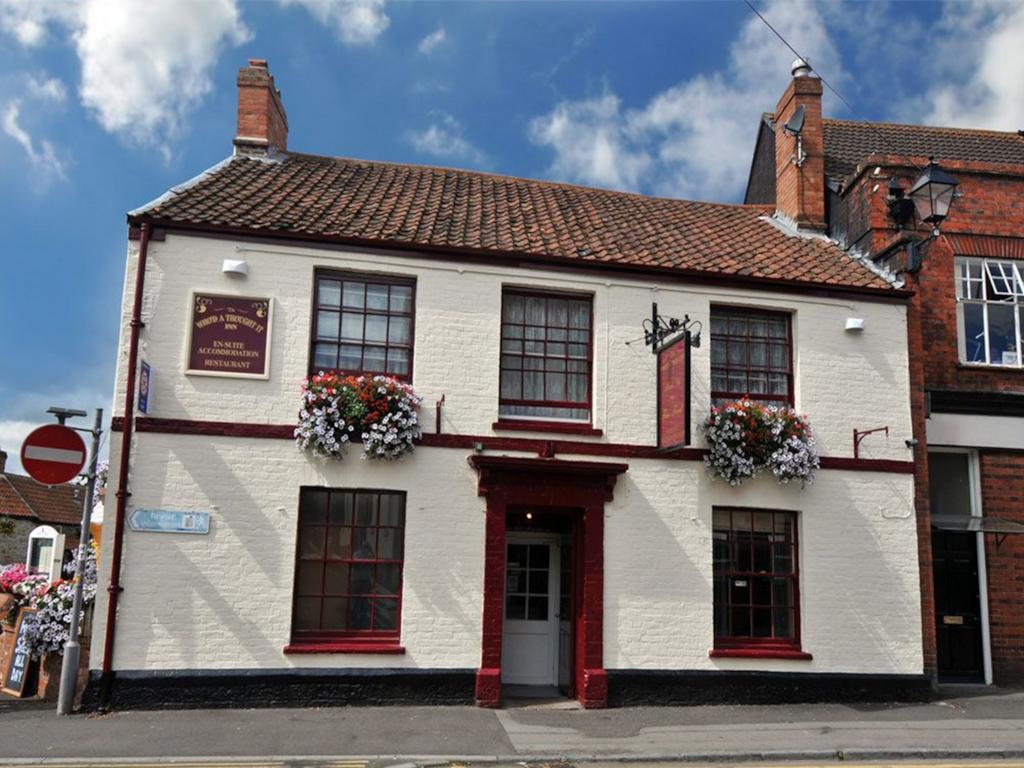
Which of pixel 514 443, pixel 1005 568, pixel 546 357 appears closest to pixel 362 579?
pixel 514 443

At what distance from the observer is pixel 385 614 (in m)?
10.7

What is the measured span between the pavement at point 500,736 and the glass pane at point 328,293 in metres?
5.02

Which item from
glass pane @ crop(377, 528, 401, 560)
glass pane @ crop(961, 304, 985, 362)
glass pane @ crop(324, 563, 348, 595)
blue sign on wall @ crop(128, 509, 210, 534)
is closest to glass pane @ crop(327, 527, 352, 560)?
glass pane @ crop(324, 563, 348, 595)

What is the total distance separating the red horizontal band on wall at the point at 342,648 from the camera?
1023 centimetres

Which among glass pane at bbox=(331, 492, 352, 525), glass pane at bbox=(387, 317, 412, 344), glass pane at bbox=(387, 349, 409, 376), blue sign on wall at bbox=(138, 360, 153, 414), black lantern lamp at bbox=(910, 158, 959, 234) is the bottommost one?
glass pane at bbox=(331, 492, 352, 525)

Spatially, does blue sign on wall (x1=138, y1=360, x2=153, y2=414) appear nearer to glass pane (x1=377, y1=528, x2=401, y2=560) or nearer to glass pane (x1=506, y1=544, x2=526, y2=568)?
glass pane (x1=377, y1=528, x2=401, y2=560)

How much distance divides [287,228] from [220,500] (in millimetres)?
3522

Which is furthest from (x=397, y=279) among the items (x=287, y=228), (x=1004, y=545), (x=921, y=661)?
(x=1004, y=545)

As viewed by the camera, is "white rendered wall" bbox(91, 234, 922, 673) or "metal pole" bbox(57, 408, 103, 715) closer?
"metal pole" bbox(57, 408, 103, 715)

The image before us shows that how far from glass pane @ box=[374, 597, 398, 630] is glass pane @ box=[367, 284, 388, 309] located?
3765 mm

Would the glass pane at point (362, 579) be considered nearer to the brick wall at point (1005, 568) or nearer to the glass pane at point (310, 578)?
the glass pane at point (310, 578)

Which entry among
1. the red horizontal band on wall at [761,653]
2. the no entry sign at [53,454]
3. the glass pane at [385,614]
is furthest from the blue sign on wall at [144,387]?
the red horizontal band on wall at [761,653]

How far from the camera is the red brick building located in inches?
498

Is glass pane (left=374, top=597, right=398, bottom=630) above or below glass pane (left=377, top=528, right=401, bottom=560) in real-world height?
below
